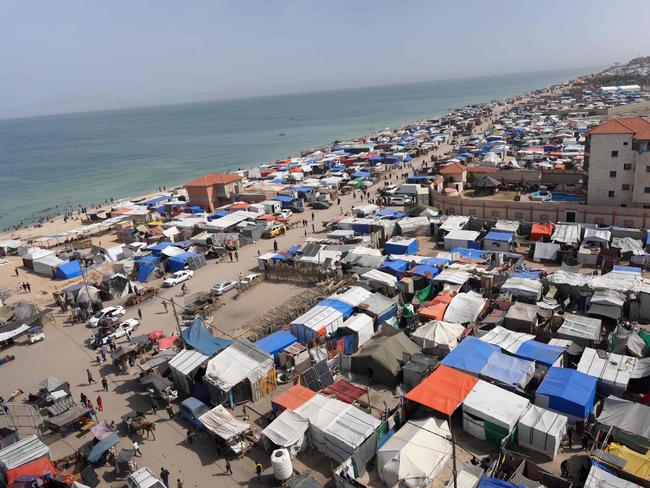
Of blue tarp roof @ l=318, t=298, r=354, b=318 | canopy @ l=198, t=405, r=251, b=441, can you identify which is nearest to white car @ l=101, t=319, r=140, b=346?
canopy @ l=198, t=405, r=251, b=441

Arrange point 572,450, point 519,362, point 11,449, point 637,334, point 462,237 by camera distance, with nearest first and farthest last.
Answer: point 572,450 → point 11,449 → point 519,362 → point 637,334 → point 462,237

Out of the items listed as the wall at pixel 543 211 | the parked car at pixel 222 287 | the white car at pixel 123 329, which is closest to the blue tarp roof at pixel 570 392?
the parked car at pixel 222 287

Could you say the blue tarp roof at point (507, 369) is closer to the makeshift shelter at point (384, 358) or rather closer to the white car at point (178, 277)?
the makeshift shelter at point (384, 358)

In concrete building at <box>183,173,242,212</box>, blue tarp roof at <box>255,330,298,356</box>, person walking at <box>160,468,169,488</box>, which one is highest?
concrete building at <box>183,173,242,212</box>

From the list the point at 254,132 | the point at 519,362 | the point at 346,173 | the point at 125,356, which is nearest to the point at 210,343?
the point at 125,356

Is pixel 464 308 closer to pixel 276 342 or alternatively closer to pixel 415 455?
pixel 276 342

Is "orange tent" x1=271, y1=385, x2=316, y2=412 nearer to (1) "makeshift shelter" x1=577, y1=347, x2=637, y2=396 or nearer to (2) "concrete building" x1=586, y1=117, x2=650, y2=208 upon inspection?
(1) "makeshift shelter" x1=577, y1=347, x2=637, y2=396

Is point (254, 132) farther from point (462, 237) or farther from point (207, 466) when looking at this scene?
point (207, 466)
